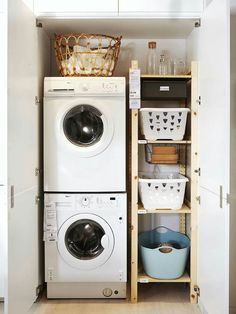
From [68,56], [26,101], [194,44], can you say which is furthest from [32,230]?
[194,44]

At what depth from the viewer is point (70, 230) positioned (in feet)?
8.60

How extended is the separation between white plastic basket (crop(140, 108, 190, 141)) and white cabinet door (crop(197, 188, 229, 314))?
515 mm

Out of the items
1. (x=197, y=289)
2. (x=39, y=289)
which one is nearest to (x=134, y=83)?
(x=197, y=289)

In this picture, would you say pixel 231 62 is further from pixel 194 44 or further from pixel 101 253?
pixel 101 253

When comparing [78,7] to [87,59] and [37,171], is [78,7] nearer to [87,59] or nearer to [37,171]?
[87,59]

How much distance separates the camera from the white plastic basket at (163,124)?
2.61 m

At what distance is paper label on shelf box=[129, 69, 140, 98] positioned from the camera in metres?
2.57

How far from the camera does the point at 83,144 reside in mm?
2611

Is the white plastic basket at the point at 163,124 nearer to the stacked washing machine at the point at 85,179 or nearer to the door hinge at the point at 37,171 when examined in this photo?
the stacked washing machine at the point at 85,179

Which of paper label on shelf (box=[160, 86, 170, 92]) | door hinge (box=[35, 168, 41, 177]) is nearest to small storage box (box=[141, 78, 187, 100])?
paper label on shelf (box=[160, 86, 170, 92])

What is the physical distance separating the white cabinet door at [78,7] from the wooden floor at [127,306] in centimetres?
220

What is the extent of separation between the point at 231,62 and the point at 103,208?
1.39m

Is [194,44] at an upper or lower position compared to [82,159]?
upper

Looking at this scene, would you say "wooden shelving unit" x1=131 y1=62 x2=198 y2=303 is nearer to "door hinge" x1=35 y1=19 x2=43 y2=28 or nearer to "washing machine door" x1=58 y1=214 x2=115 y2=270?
"washing machine door" x1=58 y1=214 x2=115 y2=270
